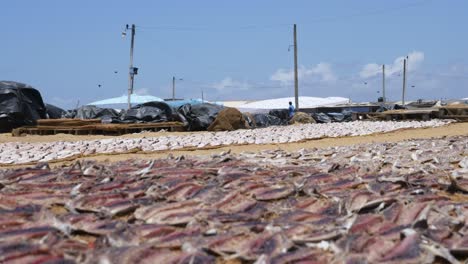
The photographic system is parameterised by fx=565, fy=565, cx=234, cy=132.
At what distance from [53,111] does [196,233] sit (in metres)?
26.3

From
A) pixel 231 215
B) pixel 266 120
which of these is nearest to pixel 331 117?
pixel 266 120

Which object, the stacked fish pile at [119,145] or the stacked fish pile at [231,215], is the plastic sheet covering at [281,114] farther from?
the stacked fish pile at [231,215]

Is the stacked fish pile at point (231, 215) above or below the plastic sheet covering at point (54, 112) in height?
below

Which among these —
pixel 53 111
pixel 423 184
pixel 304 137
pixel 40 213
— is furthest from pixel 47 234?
pixel 53 111

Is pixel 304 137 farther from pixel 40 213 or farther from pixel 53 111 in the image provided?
pixel 53 111

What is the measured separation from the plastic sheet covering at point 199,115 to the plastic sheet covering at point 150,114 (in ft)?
2.25

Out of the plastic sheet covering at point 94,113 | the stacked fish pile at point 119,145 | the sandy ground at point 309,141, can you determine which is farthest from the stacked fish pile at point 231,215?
the plastic sheet covering at point 94,113

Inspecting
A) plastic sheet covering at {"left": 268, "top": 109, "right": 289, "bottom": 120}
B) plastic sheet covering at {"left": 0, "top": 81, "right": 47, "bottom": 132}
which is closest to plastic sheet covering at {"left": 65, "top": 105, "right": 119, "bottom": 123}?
plastic sheet covering at {"left": 0, "top": 81, "right": 47, "bottom": 132}

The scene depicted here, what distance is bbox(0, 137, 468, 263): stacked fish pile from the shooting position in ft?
11.4

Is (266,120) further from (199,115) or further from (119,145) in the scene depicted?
(119,145)

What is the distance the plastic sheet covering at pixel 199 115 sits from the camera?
22.0 metres

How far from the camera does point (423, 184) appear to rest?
5.53 meters

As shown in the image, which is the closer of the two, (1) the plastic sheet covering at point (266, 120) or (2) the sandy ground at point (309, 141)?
(2) the sandy ground at point (309, 141)

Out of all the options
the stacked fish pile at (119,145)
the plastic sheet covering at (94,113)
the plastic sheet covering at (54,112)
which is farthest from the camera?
the plastic sheet covering at (54,112)
